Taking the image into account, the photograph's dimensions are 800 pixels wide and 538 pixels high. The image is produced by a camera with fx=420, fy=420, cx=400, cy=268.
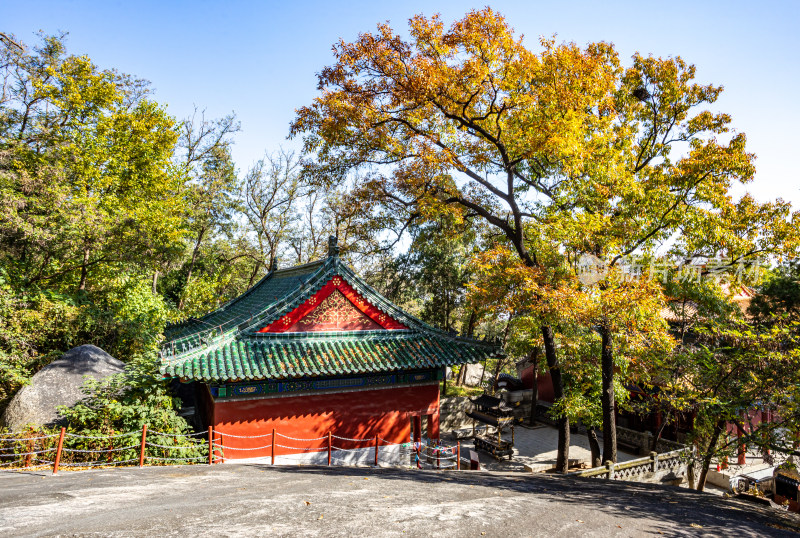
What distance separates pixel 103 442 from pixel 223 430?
248cm

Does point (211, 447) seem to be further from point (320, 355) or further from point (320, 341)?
point (320, 341)

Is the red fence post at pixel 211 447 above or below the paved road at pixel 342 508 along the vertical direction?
below

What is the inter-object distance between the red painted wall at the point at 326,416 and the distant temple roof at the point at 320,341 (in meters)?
0.97

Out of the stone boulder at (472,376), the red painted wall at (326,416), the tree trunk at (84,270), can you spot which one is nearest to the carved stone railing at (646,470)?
the red painted wall at (326,416)

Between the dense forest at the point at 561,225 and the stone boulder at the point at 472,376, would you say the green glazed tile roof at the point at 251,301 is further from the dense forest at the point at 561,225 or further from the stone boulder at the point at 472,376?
the stone boulder at the point at 472,376

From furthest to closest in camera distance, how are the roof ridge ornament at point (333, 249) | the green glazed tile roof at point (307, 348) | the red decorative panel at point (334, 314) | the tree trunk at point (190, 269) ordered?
the tree trunk at point (190, 269) < the roof ridge ornament at point (333, 249) < the red decorative panel at point (334, 314) < the green glazed tile roof at point (307, 348)

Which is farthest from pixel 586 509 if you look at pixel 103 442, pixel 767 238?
pixel 103 442

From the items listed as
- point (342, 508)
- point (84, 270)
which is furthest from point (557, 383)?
point (84, 270)

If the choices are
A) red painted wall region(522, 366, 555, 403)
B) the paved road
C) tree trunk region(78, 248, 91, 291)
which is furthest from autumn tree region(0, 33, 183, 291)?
red painted wall region(522, 366, 555, 403)

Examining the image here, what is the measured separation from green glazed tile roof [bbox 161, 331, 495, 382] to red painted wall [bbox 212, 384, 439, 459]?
0.98 meters

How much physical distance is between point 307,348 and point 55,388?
7.60 m

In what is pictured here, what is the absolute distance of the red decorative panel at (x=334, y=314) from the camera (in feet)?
38.8

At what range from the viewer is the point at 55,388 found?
12195mm

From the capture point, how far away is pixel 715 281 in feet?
37.7
